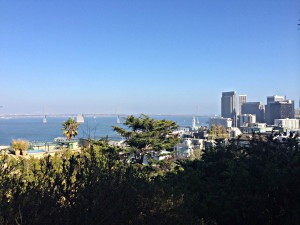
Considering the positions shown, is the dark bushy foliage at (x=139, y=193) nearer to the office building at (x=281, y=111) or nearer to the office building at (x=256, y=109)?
the office building at (x=281, y=111)

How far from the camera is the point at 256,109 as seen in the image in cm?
13462

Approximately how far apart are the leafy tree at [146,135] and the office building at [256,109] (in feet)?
362

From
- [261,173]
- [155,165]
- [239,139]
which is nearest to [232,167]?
[261,173]

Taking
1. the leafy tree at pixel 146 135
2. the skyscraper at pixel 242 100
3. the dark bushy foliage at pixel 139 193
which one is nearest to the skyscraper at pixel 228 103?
the skyscraper at pixel 242 100

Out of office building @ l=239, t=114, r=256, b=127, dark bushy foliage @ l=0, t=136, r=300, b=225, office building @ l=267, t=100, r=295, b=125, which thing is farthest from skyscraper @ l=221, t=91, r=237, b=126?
dark bushy foliage @ l=0, t=136, r=300, b=225

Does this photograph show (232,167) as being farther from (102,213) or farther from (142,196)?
(102,213)

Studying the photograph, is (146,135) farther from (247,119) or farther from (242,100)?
(242,100)

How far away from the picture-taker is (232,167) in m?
5.76

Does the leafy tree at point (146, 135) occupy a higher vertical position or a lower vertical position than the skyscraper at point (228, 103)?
lower

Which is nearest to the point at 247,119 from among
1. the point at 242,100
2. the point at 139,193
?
the point at 242,100

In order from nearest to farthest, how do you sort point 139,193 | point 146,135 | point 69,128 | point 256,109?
1. point 139,193
2. point 146,135
3. point 69,128
4. point 256,109

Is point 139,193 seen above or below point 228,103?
below

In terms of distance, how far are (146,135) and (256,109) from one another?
126 m

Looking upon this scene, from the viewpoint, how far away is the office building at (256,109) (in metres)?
126
